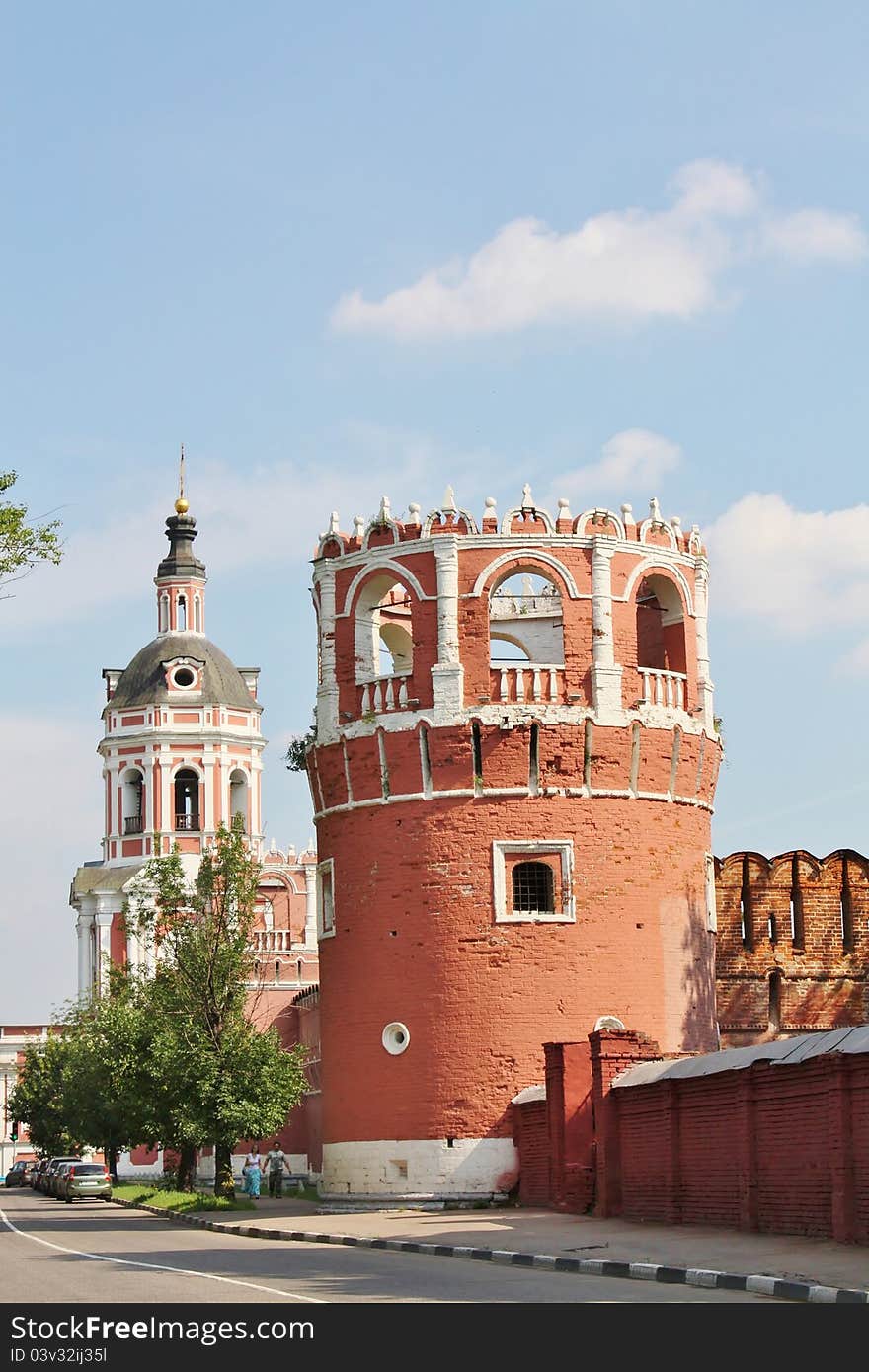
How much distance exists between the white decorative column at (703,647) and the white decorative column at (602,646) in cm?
243

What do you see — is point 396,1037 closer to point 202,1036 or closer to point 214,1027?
point 202,1036

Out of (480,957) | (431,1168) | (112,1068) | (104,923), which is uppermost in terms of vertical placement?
(104,923)

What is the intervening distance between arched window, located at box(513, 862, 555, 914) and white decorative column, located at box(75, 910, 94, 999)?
A: 5134 cm

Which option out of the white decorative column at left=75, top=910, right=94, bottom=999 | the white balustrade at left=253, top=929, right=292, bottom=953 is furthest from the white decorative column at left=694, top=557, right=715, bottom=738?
the white decorative column at left=75, top=910, right=94, bottom=999

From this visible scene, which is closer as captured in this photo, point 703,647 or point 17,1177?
point 703,647

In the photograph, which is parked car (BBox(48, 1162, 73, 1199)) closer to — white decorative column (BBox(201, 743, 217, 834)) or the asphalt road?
white decorative column (BBox(201, 743, 217, 834))

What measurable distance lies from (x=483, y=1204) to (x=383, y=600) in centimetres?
1180

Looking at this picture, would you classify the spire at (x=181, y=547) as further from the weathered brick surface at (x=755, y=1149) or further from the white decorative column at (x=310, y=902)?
the weathered brick surface at (x=755, y=1149)

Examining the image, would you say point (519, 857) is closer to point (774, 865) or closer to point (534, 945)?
point (534, 945)

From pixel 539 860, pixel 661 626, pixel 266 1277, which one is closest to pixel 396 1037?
pixel 539 860

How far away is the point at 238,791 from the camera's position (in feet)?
275

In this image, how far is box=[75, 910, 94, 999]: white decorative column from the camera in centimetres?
8350

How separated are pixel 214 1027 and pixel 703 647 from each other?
12021mm

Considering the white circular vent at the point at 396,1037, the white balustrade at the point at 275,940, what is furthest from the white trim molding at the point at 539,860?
the white balustrade at the point at 275,940
